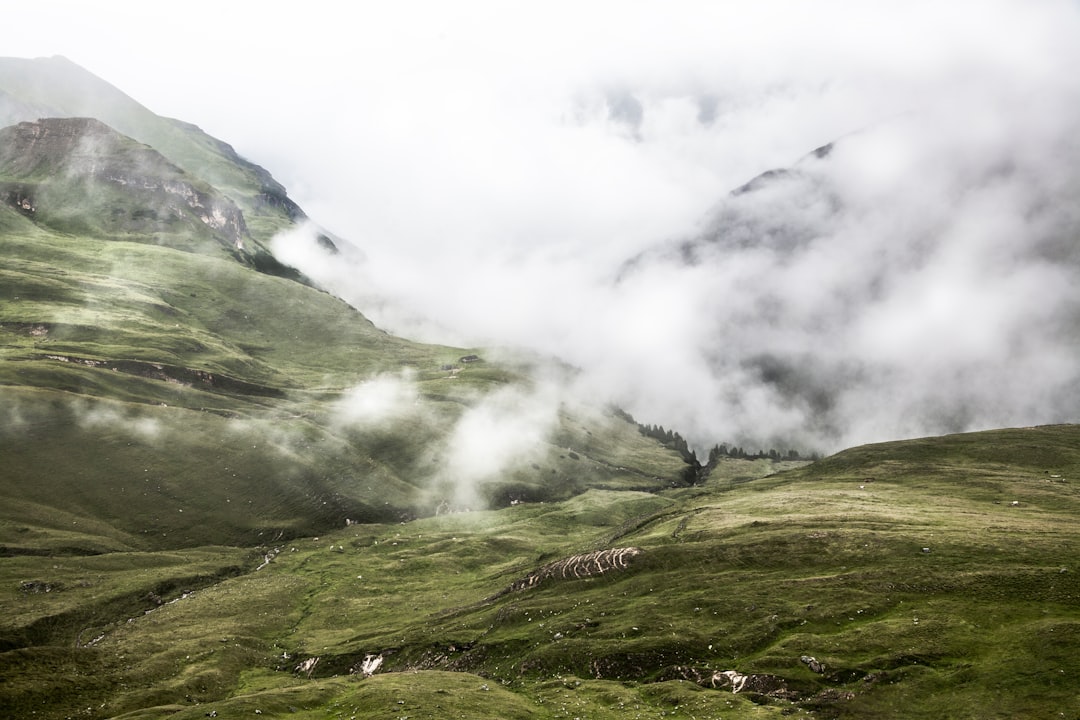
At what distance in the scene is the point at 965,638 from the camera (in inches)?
2657

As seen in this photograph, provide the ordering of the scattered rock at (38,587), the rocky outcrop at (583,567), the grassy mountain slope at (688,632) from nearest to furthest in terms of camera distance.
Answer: the grassy mountain slope at (688,632)
the rocky outcrop at (583,567)
the scattered rock at (38,587)

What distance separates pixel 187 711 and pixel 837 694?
6819 centimetres

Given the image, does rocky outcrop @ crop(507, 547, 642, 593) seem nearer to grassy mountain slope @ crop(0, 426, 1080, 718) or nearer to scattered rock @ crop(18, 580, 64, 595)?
grassy mountain slope @ crop(0, 426, 1080, 718)

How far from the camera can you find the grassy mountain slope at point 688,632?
212ft

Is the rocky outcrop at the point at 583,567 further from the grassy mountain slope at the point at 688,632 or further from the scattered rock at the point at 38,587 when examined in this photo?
the scattered rock at the point at 38,587

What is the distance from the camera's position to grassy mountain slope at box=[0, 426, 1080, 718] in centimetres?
6462

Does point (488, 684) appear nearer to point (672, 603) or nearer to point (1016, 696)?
point (672, 603)

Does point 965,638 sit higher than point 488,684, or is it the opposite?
point 965,638

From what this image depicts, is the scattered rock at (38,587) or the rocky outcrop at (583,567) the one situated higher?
the rocky outcrop at (583,567)

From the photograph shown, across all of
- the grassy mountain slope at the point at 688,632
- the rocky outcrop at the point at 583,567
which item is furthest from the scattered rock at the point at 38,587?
the rocky outcrop at the point at 583,567

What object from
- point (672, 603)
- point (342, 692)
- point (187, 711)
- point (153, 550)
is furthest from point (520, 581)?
point (153, 550)

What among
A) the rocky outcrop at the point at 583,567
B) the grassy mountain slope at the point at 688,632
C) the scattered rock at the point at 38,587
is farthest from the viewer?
the scattered rock at the point at 38,587

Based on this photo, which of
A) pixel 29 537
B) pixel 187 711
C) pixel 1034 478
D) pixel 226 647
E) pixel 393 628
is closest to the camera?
pixel 187 711

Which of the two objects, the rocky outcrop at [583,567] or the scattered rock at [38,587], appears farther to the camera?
the scattered rock at [38,587]
